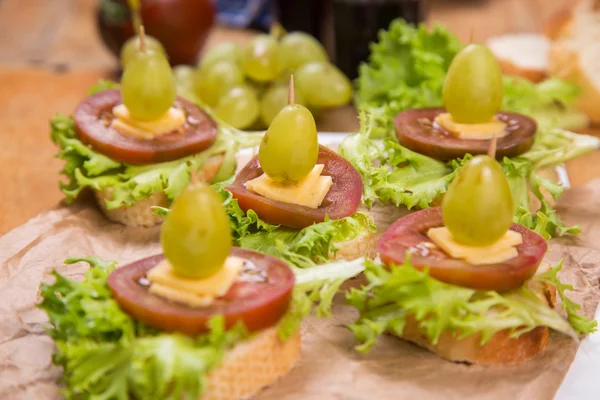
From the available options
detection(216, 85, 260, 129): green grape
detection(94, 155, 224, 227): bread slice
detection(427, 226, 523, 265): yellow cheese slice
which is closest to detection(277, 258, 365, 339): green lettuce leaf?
detection(427, 226, 523, 265): yellow cheese slice

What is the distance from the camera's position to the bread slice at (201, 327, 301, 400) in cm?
200

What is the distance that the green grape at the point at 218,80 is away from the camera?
3855mm

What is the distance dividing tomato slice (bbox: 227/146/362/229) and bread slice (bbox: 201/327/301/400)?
46 cm

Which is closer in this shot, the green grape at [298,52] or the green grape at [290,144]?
the green grape at [290,144]

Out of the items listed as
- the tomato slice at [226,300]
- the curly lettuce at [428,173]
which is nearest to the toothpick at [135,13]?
the curly lettuce at [428,173]

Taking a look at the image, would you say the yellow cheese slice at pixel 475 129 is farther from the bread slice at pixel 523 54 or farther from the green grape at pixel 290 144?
the bread slice at pixel 523 54

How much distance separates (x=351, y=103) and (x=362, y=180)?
5.83 ft

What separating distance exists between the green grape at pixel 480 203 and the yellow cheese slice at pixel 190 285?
645mm

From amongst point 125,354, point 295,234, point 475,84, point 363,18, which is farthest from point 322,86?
point 125,354

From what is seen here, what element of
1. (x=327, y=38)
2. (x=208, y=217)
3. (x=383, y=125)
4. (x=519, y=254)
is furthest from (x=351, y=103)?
(x=208, y=217)

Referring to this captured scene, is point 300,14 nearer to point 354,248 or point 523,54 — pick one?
point 523,54

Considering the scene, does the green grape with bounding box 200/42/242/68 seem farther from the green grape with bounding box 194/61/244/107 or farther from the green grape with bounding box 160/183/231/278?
the green grape with bounding box 160/183/231/278

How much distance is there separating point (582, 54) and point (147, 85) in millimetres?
2486

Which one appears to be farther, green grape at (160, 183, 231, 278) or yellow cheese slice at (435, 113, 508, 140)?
yellow cheese slice at (435, 113, 508, 140)
